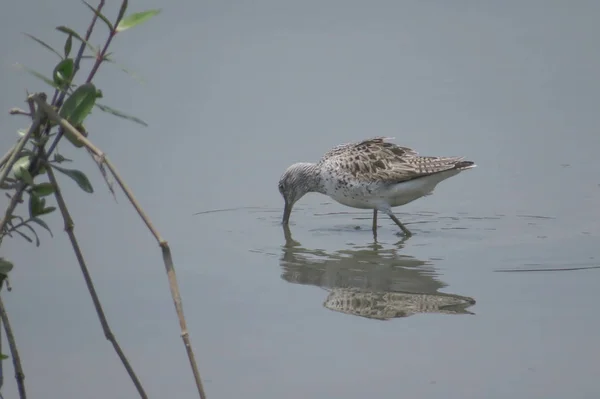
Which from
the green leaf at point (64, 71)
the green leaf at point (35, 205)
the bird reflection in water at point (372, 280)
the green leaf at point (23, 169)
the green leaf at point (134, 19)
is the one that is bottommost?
the bird reflection in water at point (372, 280)

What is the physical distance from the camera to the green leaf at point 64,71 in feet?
8.93

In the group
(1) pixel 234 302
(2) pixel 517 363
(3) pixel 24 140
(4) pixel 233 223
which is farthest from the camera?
(4) pixel 233 223

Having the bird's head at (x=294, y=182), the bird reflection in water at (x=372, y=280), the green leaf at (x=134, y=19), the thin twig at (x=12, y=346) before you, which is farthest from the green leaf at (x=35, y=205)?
the bird's head at (x=294, y=182)

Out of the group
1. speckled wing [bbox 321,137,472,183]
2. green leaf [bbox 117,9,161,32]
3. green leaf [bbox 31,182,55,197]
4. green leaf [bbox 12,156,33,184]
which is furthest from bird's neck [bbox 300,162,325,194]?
green leaf [bbox 117,9,161,32]

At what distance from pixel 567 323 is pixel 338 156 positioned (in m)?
3.84

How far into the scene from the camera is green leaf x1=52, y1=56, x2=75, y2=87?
2.72m

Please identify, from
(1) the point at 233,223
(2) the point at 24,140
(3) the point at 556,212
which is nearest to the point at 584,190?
(3) the point at 556,212

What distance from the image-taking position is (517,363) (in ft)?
18.5

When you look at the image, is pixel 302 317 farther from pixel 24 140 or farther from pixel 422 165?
pixel 24 140

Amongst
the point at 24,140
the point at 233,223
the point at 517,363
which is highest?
the point at 24,140

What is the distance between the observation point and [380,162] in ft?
31.5

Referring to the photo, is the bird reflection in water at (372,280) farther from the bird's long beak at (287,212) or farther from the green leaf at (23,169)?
the green leaf at (23,169)

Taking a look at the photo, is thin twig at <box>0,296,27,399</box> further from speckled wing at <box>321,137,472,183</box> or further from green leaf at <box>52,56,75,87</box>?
speckled wing at <box>321,137,472,183</box>

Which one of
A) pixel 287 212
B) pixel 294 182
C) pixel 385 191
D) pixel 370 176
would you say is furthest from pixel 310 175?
pixel 385 191
